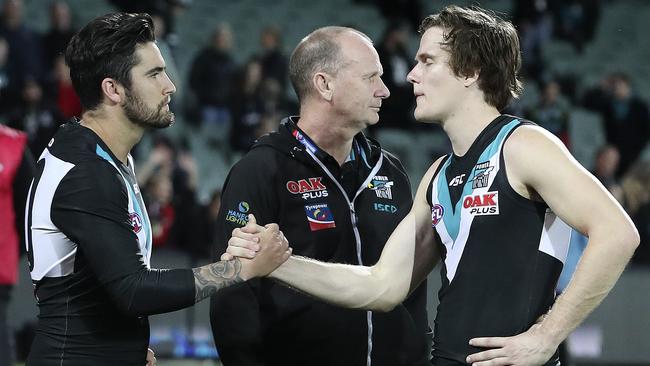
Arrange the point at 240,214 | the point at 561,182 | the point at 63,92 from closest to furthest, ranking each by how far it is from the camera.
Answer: the point at 561,182
the point at 240,214
the point at 63,92

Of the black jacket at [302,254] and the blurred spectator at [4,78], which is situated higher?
the blurred spectator at [4,78]

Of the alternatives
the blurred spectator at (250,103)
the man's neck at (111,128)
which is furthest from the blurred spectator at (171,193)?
the man's neck at (111,128)

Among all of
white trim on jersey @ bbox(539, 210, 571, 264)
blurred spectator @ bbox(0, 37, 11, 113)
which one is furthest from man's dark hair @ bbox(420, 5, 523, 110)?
blurred spectator @ bbox(0, 37, 11, 113)

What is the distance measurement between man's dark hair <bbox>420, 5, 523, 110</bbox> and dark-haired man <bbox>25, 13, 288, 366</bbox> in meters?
0.98

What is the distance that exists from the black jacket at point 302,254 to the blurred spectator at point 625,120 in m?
8.54

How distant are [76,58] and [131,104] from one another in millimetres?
276

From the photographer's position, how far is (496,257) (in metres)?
3.79

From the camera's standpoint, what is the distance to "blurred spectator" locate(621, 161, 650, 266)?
11117mm

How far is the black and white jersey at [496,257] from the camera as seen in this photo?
3760mm

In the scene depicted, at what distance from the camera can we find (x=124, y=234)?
153 inches

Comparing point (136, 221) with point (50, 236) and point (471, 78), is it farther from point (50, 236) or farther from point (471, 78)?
point (471, 78)

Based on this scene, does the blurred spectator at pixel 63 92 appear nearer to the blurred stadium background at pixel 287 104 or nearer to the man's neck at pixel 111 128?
the blurred stadium background at pixel 287 104

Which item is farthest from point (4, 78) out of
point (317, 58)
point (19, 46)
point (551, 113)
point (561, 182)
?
point (561, 182)

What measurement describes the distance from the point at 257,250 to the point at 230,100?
830 centimetres
